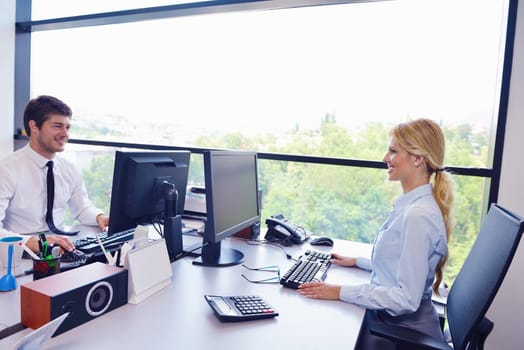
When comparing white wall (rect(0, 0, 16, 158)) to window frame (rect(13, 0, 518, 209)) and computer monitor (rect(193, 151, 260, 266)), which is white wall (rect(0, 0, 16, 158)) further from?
computer monitor (rect(193, 151, 260, 266))

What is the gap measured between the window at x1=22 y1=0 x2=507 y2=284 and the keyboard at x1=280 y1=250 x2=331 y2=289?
2.26 feet

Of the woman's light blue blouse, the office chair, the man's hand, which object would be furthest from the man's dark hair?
the office chair

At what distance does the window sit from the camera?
2.19m

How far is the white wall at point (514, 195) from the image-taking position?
202cm

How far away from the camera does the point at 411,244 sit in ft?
3.99

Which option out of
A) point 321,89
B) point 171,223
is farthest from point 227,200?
point 321,89

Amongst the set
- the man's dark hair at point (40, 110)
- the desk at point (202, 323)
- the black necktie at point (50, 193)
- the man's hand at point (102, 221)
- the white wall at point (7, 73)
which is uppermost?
the white wall at point (7, 73)

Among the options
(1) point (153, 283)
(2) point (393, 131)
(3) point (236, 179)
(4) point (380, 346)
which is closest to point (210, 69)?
(3) point (236, 179)

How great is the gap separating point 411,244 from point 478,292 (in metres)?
0.23

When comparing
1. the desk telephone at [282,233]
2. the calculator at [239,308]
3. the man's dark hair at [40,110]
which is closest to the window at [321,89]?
the desk telephone at [282,233]

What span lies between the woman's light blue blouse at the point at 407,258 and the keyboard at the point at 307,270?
0.18 metres

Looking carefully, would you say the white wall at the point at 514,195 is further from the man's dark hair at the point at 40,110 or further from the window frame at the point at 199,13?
the man's dark hair at the point at 40,110

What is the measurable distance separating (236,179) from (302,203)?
1114 mm

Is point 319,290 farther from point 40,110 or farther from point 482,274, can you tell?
point 40,110
